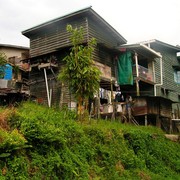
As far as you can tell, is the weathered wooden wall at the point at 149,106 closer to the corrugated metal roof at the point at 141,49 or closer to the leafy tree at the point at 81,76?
the corrugated metal roof at the point at 141,49

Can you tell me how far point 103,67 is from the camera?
18.9 m

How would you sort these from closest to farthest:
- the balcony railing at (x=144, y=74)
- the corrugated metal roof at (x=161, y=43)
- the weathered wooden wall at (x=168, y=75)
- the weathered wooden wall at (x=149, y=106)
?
the weathered wooden wall at (x=149, y=106)
the balcony railing at (x=144, y=74)
the corrugated metal roof at (x=161, y=43)
the weathered wooden wall at (x=168, y=75)

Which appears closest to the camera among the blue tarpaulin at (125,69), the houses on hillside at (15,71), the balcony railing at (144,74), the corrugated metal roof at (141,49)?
the corrugated metal roof at (141,49)

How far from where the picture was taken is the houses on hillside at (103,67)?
1889cm

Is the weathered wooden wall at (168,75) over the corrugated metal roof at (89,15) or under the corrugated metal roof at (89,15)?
under

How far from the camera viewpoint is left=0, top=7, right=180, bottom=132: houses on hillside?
1889 centimetres

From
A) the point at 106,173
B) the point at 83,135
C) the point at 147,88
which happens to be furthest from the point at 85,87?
the point at 147,88

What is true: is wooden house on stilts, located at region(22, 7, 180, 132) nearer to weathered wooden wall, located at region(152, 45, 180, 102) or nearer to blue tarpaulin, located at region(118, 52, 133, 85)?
blue tarpaulin, located at region(118, 52, 133, 85)

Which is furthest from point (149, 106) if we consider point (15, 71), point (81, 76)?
point (15, 71)

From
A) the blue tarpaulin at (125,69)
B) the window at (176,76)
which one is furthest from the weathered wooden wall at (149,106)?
the window at (176,76)

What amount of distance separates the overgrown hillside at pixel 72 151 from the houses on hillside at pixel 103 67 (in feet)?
14.4

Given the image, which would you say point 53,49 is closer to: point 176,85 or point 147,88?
point 147,88

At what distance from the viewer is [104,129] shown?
39.0 ft

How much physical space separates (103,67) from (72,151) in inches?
398
